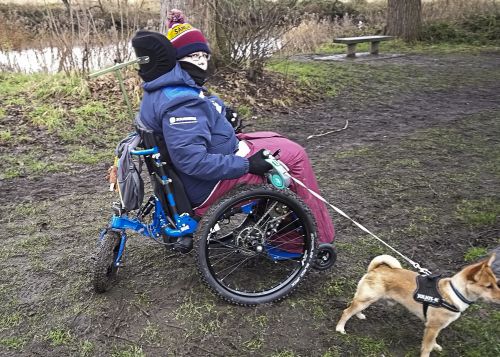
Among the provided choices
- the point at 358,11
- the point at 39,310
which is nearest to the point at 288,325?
the point at 39,310

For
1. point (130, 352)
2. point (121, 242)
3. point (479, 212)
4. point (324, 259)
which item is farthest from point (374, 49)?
point (130, 352)

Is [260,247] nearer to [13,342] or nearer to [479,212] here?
[13,342]

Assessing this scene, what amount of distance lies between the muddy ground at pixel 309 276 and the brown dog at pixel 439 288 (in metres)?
0.18

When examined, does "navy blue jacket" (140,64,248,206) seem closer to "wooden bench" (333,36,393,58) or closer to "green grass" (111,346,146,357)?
"green grass" (111,346,146,357)

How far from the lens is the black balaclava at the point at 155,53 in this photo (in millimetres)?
2580

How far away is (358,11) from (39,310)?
19221 mm

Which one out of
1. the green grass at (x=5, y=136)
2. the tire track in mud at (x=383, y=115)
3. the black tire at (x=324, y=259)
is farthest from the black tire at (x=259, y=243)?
the green grass at (x=5, y=136)

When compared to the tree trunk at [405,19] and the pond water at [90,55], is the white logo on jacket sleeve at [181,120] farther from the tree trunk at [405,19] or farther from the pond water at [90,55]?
the tree trunk at [405,19]

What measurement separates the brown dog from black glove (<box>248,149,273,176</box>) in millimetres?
766

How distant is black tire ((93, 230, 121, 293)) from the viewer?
280 cm

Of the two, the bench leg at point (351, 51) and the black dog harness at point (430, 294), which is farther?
the bench leg at point (351, 51)

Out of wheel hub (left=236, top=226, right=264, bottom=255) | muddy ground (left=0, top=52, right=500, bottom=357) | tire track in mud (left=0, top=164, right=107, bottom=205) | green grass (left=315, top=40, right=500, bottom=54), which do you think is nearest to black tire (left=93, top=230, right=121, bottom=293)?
muddy ground (left=0, top=52, right=500, bottom=357)

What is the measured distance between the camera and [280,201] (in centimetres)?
272

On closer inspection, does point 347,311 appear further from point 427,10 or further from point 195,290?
point 427,10
